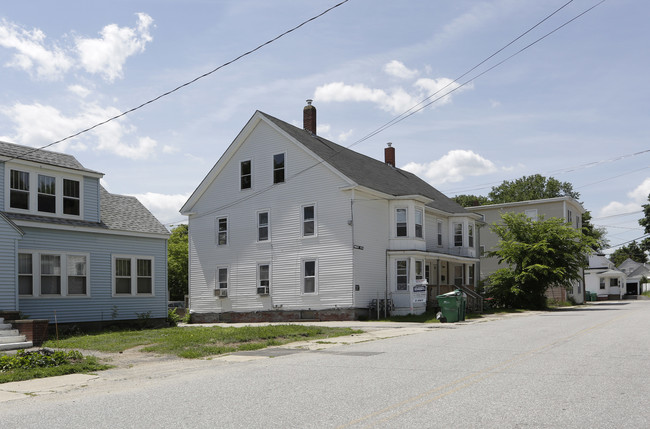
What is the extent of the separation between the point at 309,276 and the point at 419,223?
22.4ft

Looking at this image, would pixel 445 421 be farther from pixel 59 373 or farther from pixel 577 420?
pixel 59 373

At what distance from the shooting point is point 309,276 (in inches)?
1207

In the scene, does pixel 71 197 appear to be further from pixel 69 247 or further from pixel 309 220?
pixel 309 220

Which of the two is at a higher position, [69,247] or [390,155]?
[390,155]

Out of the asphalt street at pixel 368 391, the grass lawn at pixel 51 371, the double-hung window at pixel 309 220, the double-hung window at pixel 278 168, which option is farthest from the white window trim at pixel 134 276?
the grass lawn at pixel 51 371

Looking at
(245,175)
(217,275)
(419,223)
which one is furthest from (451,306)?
(217,275)

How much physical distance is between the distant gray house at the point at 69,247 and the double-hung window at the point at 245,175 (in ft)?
27.7

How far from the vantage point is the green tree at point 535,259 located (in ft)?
118

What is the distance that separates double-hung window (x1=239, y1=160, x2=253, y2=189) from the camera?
33656 millimetres

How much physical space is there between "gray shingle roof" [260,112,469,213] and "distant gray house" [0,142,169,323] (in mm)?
9716

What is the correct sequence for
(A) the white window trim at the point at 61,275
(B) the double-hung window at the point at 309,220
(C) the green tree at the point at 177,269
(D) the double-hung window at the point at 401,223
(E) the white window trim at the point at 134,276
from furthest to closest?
(C) the green tree at the point at 177,269, (D) the double-hung window at the point at 401,223, (B) the double-hung window at the point at 309,220, (E) the white window trim at the point at 134,276, (A) the white window trim at the point at 61,275

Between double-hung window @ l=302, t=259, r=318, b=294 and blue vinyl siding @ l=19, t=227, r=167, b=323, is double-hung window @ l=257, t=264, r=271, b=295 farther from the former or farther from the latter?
blue vinyl siding @ l=19, t=227, r=167, b=323

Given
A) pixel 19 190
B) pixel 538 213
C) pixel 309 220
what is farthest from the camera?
pixel 538 213

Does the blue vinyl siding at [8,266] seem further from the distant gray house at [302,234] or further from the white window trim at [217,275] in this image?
the white window trim at [217,275]
